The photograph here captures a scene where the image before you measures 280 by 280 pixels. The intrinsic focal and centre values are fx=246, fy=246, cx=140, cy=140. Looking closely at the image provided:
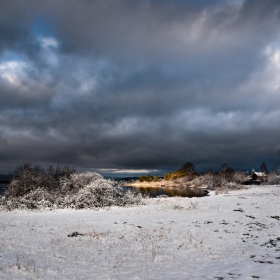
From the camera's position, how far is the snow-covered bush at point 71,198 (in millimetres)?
29250

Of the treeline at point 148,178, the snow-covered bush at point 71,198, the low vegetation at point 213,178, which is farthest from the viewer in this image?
the treeline at point 148,178

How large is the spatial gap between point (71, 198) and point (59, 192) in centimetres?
567

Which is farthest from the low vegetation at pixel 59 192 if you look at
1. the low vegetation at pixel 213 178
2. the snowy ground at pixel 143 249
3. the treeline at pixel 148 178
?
the treeline at pixel 148 178

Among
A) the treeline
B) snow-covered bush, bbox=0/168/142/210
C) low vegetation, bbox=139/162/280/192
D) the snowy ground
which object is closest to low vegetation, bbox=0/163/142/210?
snow-covered bush, bbox=0/168/142/210

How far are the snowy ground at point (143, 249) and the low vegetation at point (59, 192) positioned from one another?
10.4 meters

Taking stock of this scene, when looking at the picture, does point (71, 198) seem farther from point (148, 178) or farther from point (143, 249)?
point (148, 178)

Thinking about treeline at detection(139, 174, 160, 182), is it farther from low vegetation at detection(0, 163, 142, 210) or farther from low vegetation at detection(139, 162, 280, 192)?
low vegetation at detection(0, 163, 142, 210)

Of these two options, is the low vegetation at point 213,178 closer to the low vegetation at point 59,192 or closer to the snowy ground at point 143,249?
the low vegetation at point 59,192

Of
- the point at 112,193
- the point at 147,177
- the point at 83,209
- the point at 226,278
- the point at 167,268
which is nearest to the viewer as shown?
the point at 226,278

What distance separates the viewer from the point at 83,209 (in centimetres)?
2897

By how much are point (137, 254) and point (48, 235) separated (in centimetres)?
652

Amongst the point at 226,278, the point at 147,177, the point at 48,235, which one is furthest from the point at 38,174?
the point at 147,177

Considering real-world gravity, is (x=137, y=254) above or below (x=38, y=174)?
below

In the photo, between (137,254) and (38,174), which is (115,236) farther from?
(38,174)
